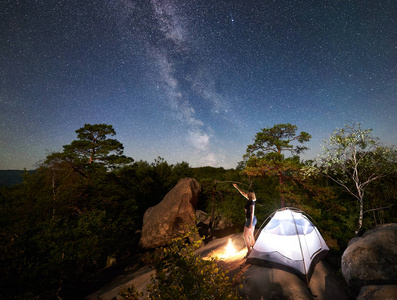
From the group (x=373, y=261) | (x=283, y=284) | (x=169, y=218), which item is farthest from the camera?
(x=169, y=218)

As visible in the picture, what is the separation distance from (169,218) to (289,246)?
1023 centimetres

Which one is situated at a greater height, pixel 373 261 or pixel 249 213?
pixel 249 213

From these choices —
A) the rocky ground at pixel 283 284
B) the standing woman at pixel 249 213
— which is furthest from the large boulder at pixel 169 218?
the standing woman at pixel 249 213

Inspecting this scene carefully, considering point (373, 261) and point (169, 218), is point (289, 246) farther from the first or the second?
point (169, 218)

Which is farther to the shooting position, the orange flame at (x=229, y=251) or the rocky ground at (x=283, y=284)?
the orange flame at (x=229, y=251)

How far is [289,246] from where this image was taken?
6430 millimetres

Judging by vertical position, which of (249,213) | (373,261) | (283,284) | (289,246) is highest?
(249,213)

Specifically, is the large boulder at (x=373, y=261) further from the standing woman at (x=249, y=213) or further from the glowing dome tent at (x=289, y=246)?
the standing woman at (x=249, y=213)

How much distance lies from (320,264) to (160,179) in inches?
763

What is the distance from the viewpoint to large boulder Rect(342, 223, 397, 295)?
20.1 ft

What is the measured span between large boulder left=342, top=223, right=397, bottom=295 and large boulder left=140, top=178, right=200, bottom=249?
10.1 meters

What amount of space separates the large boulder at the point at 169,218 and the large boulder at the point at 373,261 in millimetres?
10103

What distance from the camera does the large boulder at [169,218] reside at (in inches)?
546

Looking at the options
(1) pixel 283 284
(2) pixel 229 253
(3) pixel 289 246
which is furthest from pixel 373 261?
(2) pixel 229 253
